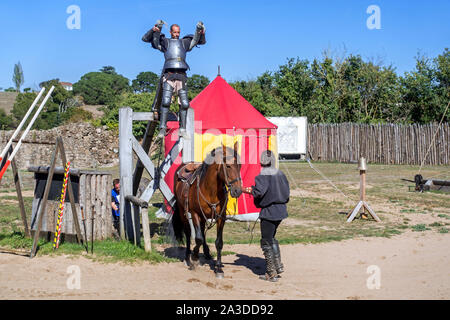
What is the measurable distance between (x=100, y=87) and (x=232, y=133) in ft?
223

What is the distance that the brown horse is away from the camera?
691 centimetres

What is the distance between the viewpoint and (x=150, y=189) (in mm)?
9500

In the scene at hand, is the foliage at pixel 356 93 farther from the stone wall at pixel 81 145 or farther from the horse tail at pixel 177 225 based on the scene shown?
the horse tail at pixel 177 225

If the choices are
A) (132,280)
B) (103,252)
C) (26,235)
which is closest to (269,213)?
(132,280)

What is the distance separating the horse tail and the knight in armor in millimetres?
1430

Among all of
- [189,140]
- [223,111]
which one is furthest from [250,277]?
[223,111]

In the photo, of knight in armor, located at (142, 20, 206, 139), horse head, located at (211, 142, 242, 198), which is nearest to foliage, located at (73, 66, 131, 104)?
knight in armor, located at (142, 20, 206, 139)

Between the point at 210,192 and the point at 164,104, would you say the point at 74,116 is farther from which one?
the point at 210,192

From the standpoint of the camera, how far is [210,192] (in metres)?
7.46

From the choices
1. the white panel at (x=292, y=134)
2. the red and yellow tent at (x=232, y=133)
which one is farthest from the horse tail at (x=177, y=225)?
the white panel at (x=292, y=134)

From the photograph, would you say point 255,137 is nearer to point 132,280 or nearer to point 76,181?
point 76,181

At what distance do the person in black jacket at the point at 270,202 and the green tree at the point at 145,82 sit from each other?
255 feet

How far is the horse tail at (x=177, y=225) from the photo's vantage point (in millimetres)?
8852
